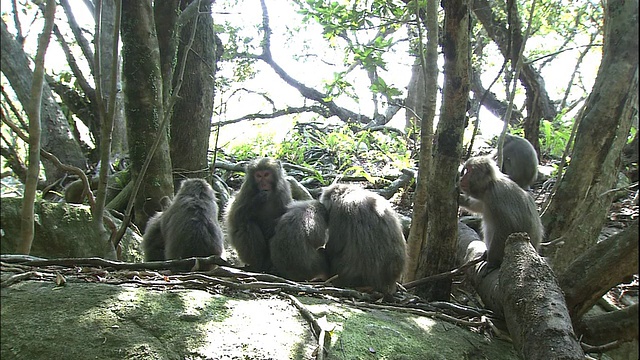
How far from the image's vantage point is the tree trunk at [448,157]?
4906 millimetres

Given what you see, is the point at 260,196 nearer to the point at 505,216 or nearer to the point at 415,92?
the point at 505,216

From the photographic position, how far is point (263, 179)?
6.21 metres

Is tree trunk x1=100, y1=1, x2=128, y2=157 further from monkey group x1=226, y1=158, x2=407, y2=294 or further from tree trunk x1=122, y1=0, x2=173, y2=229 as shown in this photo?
monkey group x1=226, y1=158, x2=407, y2=294

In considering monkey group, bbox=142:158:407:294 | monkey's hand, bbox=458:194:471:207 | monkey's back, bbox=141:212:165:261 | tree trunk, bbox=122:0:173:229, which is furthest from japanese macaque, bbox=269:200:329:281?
monkey's hand, bbox=458:194:471:207

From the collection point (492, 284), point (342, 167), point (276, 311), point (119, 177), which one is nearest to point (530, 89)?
point (342, 167)

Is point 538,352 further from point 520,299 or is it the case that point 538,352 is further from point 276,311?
point 276,311

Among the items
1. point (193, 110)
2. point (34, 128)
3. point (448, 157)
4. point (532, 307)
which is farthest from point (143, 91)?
point (532, 307)

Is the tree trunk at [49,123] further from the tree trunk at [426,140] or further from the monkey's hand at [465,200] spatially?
the monkey's hand at [465,200]

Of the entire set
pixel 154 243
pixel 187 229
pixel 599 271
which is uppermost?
pixel 599 271

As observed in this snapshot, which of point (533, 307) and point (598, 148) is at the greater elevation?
point (598, 148)

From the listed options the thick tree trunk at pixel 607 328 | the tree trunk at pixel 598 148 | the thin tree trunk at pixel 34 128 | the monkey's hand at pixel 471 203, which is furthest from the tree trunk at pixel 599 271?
the thin tree trunk at pixel 34 128

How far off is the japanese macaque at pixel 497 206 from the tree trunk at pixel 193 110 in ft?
12.3

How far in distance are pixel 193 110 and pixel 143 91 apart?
5.36ft

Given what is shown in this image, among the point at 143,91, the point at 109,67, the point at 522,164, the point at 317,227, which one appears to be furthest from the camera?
the point at 109,67
